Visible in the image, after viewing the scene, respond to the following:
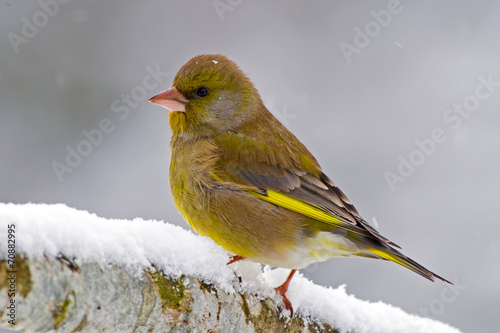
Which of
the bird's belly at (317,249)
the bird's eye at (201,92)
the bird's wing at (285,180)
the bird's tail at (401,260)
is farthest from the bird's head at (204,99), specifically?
the bird's tail at (401,260)

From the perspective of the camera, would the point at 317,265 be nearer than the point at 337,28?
Yes

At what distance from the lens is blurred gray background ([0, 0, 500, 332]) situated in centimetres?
556

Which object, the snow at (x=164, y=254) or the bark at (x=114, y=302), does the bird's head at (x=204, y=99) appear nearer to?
the snow at (x=164, y=254)

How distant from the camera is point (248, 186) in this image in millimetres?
3244

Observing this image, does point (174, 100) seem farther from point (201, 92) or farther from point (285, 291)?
point (285, 291)

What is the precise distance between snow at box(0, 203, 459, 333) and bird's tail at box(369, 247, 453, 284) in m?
0.32

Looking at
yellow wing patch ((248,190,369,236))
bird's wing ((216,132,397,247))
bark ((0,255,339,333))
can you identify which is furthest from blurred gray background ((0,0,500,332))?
bark ((0,255,339,333))

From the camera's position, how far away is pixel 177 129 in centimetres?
363

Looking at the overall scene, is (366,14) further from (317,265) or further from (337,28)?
(317,265)

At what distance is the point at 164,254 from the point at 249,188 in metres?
1.10

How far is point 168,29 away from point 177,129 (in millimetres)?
3141

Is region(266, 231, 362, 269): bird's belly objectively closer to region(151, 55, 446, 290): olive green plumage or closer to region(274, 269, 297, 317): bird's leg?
region(151, 55, 446, 290): olive green plumage

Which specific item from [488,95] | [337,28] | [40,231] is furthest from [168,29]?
[40,231]

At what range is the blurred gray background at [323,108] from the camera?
5562 mm
